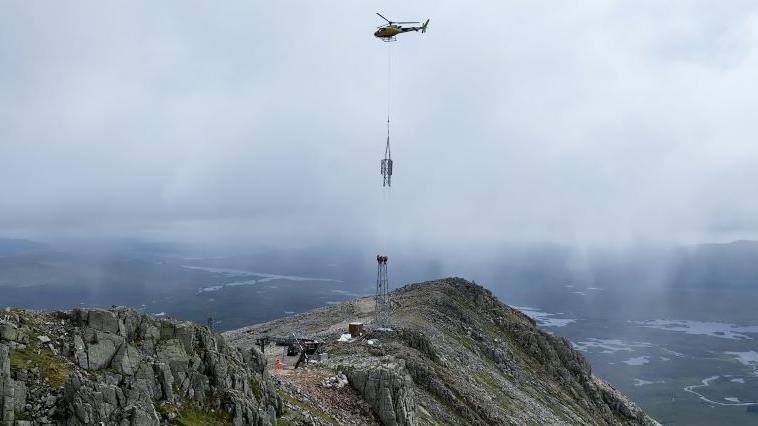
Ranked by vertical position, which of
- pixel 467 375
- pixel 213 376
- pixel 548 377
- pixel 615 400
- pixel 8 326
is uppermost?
pixel 8 326

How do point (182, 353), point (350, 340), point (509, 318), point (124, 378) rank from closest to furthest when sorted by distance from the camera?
point (124, 378) < point (182, 353) < point (350, 340) < point (509, 318)

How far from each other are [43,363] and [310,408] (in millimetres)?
19387

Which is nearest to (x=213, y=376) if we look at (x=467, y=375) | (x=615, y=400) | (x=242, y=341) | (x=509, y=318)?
(x=467, y=375)

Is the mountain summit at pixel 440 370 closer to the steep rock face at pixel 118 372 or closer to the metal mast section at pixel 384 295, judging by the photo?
the metal mast section at pixel 384 295

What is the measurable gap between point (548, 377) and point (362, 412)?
180 feet

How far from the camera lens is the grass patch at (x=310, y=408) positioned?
38125 mm

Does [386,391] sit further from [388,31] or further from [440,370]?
[388,31]

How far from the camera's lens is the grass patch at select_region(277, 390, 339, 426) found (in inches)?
1501

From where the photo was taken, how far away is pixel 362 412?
43.8 metres

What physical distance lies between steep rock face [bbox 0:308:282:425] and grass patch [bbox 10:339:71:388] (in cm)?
4

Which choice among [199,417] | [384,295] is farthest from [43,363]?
[384,295]

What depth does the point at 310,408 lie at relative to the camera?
128 ft

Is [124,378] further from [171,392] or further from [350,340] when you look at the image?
[350,340]

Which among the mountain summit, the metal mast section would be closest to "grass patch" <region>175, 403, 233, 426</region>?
the mountain summit
